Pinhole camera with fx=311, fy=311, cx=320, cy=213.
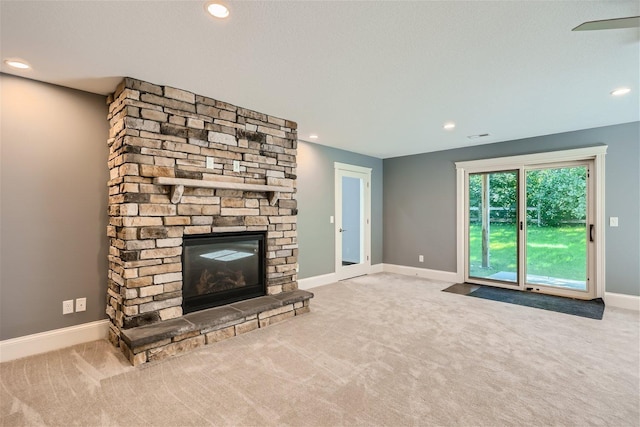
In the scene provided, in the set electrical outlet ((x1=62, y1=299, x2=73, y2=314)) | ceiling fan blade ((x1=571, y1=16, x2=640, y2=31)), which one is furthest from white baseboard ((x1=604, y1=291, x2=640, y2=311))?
electrical outlet ((x1=62, y1=299, x2=73, y2=314))

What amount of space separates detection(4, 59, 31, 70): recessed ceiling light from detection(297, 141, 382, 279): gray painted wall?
10.5 ft

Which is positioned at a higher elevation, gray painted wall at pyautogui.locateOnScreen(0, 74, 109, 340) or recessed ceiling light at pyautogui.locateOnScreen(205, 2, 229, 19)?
recessed ceiling light at pyautogui.locateOnScreen(205, 2, 229, 19)

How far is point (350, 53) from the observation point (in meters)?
2.35

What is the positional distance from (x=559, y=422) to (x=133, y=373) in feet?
9.56

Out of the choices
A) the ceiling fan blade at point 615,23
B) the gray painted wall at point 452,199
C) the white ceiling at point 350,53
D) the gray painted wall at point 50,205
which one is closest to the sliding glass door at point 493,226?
the gray painted wall at point 452,199

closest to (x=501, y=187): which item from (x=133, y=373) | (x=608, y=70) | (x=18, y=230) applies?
(x=608, y=70)

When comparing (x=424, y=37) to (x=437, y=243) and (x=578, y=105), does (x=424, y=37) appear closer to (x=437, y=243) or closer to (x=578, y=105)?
(x=578, y=105)

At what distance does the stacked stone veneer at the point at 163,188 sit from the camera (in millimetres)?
2744

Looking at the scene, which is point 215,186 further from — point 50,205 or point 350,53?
point 350,53

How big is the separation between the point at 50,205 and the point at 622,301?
264 inches

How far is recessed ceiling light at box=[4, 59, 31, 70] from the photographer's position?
2.43 meters

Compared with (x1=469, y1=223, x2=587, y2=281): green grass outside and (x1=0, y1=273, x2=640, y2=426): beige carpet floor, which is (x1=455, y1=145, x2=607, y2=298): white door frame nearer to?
(x1=469, y1=223, x2=587, y2=281): green grass outside

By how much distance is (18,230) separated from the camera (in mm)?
2699

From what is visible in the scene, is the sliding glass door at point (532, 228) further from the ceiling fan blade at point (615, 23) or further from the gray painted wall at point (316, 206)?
the ceiling fan blade at point (615, 23)
